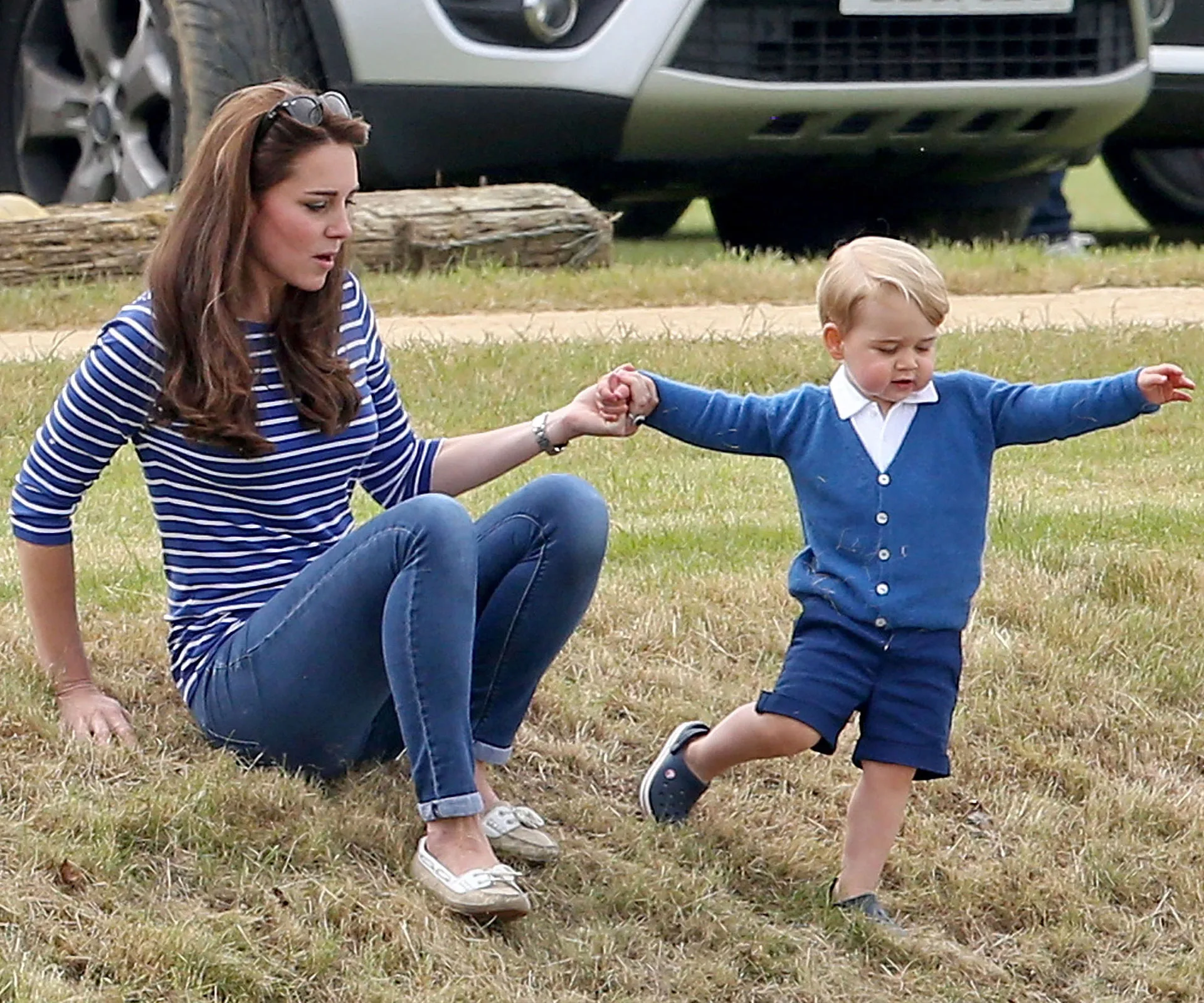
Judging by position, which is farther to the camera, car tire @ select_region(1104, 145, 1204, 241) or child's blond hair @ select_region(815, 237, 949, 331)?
car tire @ select_region(1104, 145, 1204, 241)

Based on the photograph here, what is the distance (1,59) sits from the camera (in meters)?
8.08

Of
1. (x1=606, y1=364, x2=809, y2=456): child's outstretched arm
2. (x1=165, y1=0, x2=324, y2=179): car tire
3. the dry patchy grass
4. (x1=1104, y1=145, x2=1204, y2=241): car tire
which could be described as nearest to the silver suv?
(x1=165, y1=0, x2=324, y2=179): car tire

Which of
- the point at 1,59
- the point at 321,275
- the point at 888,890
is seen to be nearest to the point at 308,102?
the point at 321,275

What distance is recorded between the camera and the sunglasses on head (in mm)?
3375

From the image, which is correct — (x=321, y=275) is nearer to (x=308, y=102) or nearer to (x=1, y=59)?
(x=308, y=102)

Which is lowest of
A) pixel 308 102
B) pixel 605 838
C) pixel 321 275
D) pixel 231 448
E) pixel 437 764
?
pixel 605 838

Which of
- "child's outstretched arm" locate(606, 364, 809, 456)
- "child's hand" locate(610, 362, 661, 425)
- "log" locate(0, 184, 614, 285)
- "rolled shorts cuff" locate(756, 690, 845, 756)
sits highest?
"child's hand" locate(610, 362, 661, 425)

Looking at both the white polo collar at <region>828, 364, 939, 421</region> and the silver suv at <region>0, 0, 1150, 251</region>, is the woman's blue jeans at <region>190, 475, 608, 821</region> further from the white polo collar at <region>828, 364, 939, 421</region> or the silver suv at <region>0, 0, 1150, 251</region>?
the silver suv at <region>0, 0, 1150, 251</region>

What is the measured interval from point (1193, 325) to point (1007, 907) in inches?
149

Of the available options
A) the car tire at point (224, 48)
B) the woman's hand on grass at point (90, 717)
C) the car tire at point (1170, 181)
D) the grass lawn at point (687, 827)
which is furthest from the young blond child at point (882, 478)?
the car tire at point (1170, 181)

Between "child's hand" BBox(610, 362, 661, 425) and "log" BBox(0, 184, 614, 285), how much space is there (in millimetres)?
4057

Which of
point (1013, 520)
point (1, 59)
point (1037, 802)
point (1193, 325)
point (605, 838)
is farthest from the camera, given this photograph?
point (1, 59)

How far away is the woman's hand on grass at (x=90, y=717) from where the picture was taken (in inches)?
145

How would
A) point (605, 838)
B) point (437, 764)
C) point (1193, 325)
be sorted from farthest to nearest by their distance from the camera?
point (1193, 325)
point (605, 838)
point (437, 764)
